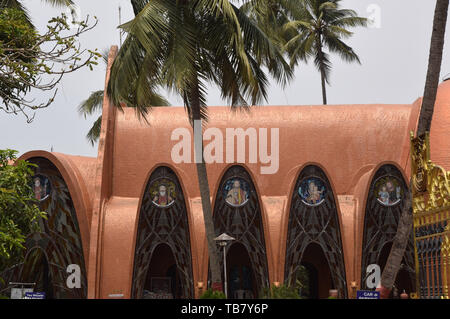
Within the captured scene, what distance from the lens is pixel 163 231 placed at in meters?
21.2

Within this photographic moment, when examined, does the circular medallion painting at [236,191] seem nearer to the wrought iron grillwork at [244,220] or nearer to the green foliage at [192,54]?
the wrought iron grillwork at [244,220]

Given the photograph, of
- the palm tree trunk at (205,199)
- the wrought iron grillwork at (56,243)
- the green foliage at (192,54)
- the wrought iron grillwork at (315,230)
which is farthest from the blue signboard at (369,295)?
the wrought iron grillwork at (56,243)

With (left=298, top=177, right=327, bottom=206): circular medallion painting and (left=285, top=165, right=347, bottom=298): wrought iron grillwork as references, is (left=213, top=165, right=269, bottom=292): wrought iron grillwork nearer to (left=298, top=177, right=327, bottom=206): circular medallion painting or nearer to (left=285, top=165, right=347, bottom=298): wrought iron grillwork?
(left=285, top=165, right=347, bottom=298): wrought iron grillwork

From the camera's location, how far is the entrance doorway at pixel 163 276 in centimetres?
2472

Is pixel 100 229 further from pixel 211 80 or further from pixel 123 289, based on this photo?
pixel 211 80

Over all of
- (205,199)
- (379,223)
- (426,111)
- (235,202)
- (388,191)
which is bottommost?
(205,199)

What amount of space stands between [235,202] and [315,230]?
113 inches

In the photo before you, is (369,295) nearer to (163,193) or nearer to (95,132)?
(163,193)

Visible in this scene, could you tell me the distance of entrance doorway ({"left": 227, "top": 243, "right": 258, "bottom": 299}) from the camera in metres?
24.9

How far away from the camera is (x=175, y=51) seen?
48.5 ft

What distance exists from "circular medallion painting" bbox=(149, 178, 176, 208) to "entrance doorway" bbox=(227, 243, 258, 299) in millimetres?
4779

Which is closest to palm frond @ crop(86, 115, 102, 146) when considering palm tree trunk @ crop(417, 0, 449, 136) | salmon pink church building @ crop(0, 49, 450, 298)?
salmon pink church building @ crop(0, 49, 450, 298)

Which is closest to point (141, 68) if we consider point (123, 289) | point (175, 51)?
point (175, 51)

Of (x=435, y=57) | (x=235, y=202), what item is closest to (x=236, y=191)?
(x=235, y=202)
